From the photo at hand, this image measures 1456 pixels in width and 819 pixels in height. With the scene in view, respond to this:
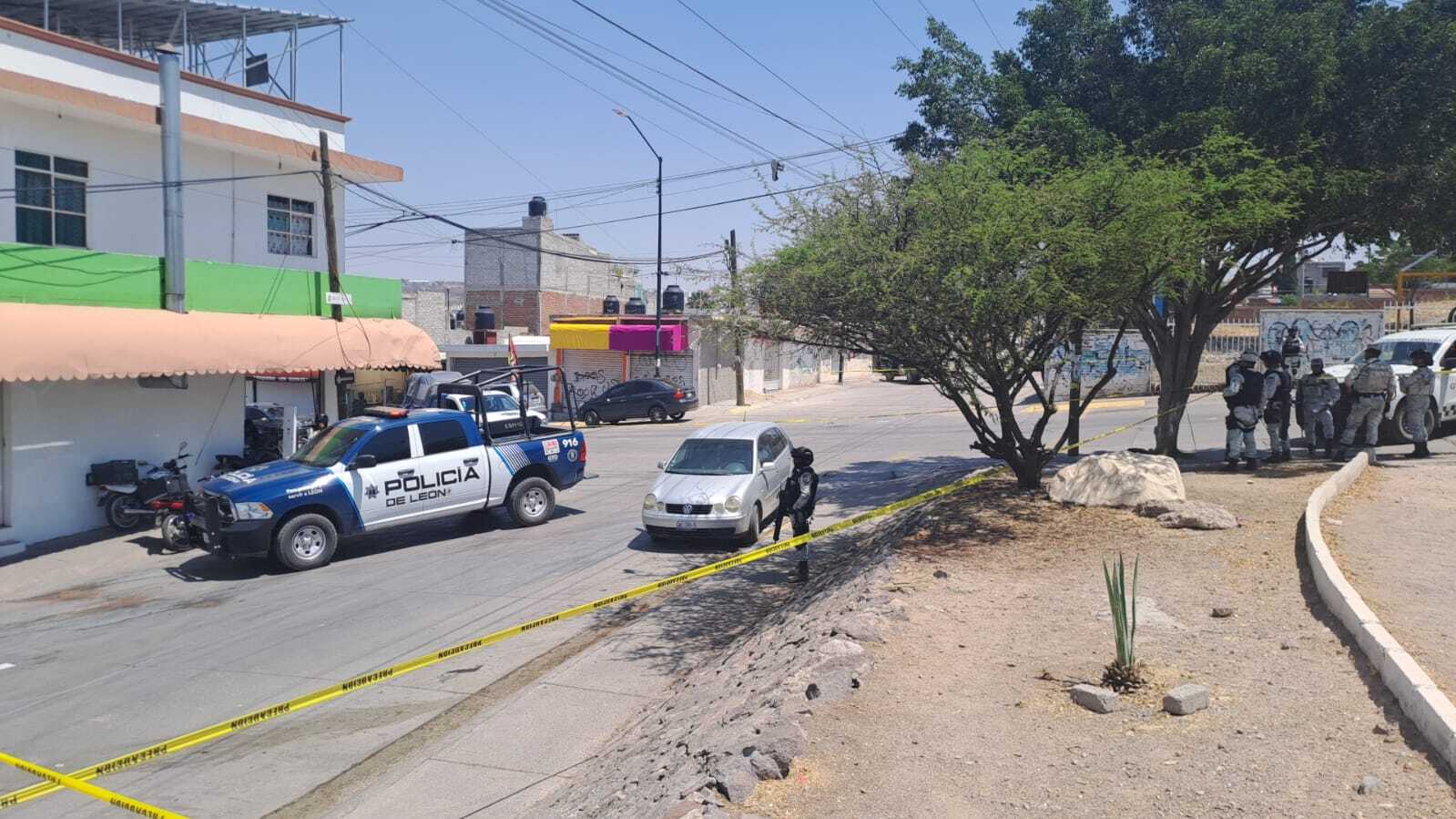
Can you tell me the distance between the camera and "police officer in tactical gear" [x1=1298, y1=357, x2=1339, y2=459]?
15.3 metres

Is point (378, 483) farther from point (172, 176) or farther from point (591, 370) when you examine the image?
point (591, 370)

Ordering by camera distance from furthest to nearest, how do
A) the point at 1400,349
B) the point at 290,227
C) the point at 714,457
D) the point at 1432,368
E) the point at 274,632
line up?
1. the point at 290,227
2. the point at 1400,349
3. the point at 1432,368
4. the point at 714,457
5. the point at 274,632

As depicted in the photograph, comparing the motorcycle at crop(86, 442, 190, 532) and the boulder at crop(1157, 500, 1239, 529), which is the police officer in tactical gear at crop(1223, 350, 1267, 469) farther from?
the motorcycle at crop(86, 442, 190, 532)

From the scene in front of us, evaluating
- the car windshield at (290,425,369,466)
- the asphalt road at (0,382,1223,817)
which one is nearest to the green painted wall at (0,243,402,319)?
the asphalt road at (0,382,1223,817)

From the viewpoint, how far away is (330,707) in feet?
29.2

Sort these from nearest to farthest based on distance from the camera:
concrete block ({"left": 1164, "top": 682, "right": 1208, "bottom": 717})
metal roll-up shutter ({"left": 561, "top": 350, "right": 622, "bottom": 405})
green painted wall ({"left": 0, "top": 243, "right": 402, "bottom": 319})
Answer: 1. concrete block ({"left": 1164, "top": 682, "right": 1208, "bottom": 717})
2. green painted wall ({"left": 0, "top": 243, "right": 402, "bottom": 319})
3. metal roll-up shutter ({"left": 561, "top": 350, "right": 622, "bottom": 405})

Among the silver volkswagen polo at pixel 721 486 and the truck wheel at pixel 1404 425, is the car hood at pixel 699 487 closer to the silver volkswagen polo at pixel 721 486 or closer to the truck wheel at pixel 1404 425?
the silver volkswagen polo at pixel 721 486

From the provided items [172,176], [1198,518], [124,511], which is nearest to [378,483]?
[124,511]

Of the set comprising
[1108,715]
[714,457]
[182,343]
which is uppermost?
[182,343]

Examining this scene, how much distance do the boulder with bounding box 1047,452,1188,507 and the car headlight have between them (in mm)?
9612

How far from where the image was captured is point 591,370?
1608 inches

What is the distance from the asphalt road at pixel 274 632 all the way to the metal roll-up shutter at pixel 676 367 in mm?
19872

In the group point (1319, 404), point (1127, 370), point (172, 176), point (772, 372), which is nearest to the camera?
point (1319, 404)

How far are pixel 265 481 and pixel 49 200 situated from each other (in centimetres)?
729
